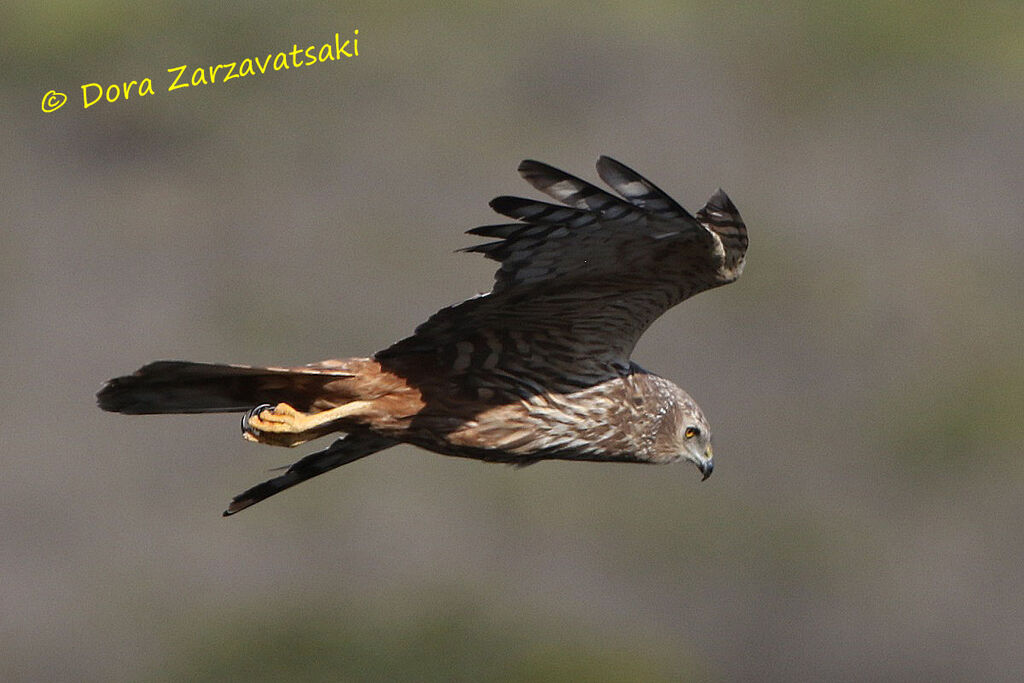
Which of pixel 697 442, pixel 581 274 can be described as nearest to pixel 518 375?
pixel 581 274

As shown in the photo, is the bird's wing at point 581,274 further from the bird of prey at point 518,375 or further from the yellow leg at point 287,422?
the yellow leg at point 287,422

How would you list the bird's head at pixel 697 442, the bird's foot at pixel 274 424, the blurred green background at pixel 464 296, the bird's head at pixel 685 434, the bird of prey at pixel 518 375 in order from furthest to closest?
the blurred green background at pixel 464 296, the bird's head at pixel 697 442, the bird's head at pixel 685 434, the bird's foot at pixel 274 424, the bird of prey at pixel 518 375

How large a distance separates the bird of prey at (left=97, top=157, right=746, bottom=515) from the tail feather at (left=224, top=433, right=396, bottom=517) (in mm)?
62

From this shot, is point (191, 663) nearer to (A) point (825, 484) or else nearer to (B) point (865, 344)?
(A) point (825, 484)

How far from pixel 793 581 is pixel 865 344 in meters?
4.13

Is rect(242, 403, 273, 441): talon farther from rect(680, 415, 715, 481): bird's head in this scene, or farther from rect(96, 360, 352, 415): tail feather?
rect(680, 415, 715, 481): bird's head

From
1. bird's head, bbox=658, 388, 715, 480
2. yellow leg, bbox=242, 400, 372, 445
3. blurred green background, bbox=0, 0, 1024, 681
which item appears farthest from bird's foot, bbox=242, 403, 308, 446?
blurred green background, bbox=0, 0, 1024, 681

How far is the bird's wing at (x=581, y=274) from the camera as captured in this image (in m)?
Result: 5.69

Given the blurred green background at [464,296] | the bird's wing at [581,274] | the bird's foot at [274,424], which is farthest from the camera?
the blurred green background at [464,296]

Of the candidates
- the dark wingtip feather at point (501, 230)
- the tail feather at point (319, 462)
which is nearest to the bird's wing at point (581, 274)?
the dark wingtip feather at point (501, 230)

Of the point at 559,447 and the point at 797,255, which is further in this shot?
the point at 797,255

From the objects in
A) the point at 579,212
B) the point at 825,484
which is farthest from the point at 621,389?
the point at 825,484

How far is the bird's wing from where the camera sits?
5.69m

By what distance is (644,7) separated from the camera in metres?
24.7
